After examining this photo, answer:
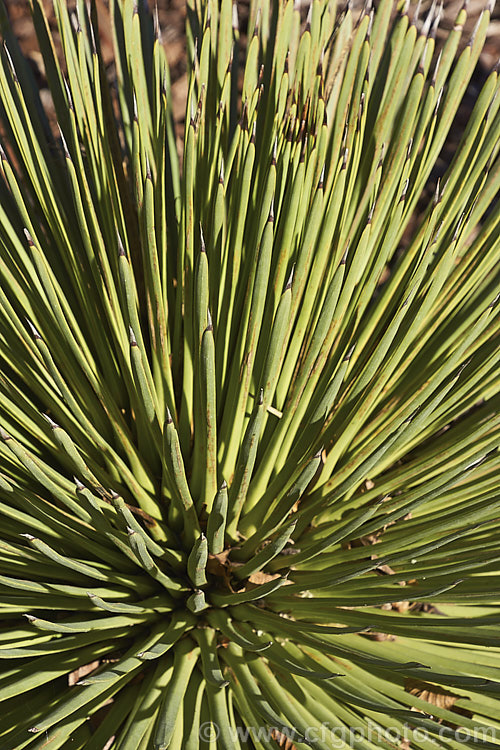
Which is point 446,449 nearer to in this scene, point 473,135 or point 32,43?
point 473,135

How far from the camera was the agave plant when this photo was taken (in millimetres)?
881

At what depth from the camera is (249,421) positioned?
0.91m

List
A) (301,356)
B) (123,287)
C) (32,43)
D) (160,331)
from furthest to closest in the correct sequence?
(32,43)
(301,356)
(160,331)
(123,287)

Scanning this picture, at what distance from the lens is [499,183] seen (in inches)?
47.2

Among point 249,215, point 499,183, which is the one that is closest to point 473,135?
point 499,183

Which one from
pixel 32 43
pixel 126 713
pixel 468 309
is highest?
pixel 32 43

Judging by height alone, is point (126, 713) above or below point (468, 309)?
below

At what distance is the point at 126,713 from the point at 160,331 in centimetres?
54

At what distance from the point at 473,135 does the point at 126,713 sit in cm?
103

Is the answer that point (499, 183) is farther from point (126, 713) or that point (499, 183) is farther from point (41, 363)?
point (126, 713)

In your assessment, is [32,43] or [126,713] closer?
[126,713]

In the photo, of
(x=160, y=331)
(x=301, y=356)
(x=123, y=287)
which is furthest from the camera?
(x=301, y=356)


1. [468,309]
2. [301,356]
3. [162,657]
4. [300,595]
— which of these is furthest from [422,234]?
[162,657]

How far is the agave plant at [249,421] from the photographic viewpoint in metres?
0.88
